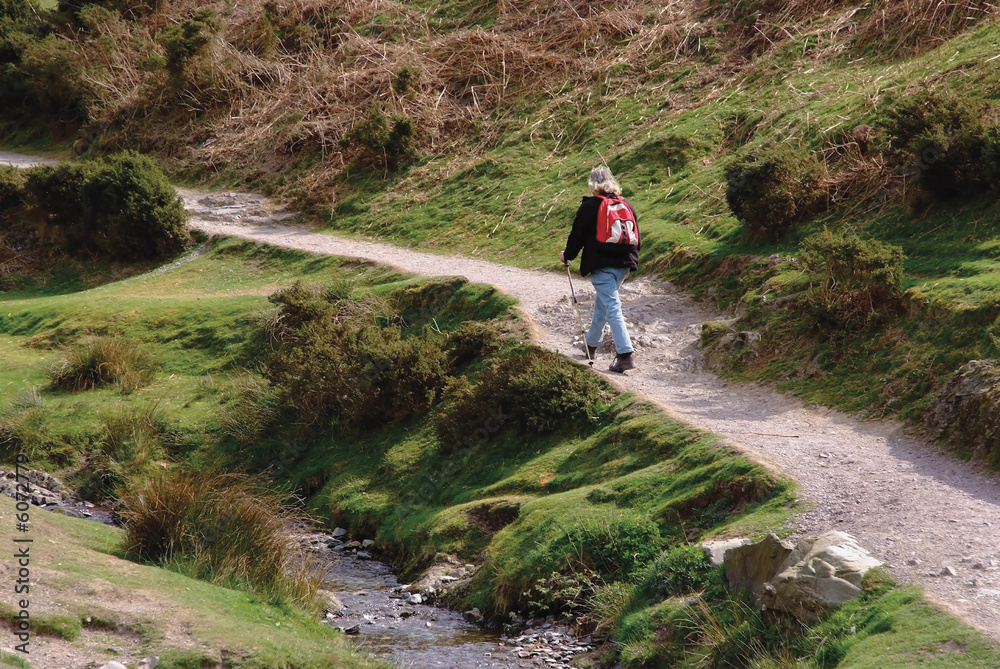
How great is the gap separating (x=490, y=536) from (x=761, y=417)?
3396 millimetres

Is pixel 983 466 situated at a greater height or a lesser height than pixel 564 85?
lesser

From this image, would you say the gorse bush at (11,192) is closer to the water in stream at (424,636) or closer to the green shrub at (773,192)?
the water in stream at (424,636)

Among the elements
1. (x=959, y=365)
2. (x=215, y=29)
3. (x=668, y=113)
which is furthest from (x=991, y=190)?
(x=215, y=29)

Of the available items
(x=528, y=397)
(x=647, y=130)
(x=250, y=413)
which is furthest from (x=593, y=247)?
(x=647, y=130)

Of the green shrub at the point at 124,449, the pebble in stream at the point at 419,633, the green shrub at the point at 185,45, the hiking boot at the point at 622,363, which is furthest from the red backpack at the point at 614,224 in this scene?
the green shrub at the point at 185,45

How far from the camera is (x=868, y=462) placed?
943 centimetres

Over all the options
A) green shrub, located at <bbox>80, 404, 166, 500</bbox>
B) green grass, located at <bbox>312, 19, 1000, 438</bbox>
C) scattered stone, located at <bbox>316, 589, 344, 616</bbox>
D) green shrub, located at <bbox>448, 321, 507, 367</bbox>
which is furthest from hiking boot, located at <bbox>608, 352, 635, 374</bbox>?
green shrub, located at <bbox>80, 404, 166, 500</bbox>

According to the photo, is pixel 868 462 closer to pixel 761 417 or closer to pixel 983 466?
pixel 983 466

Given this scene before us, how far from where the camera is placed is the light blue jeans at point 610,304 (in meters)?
12.3

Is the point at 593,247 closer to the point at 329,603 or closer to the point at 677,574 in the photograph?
the point at 677,574

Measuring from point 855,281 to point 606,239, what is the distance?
9.98ft

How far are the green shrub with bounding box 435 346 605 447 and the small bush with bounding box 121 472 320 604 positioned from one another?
3.54m

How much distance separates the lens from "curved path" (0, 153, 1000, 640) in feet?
24.5

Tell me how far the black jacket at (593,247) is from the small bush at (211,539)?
16.2 feet
